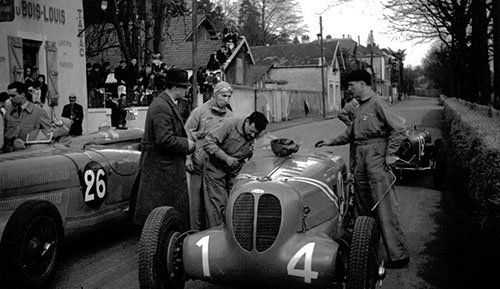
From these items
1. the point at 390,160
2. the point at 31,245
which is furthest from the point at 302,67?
the point at 31,245

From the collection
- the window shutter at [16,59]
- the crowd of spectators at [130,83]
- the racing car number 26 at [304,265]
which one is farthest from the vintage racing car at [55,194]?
the crowd of spectators at [130,83]

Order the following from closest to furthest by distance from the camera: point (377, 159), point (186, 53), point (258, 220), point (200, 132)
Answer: point (258, 220) → point (377, 159) → point (200, 132) → point (186, 53)

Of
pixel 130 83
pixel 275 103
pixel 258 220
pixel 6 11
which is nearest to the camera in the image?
pixel 258 220

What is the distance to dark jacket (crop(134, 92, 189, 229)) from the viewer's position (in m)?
5.80

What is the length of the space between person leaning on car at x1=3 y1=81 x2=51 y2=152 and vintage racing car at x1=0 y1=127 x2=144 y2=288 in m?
0.49

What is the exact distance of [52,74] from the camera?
55.2 ft

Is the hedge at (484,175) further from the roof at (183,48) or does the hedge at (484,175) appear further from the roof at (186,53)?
the roof at (186,53)

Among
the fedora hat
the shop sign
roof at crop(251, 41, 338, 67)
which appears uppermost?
roof at crop(251, 41, 338, 67)

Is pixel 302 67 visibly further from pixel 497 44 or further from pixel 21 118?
pixel 21 118

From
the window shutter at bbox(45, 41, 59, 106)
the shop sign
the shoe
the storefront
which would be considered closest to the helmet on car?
the shoe

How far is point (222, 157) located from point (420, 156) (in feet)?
22.3

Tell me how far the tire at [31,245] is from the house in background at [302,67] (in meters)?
47.3

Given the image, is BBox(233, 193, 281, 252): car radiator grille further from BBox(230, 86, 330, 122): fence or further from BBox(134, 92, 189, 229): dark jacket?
BBox(230, 86, 330, 122): fence

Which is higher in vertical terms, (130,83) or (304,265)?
(130,83)
